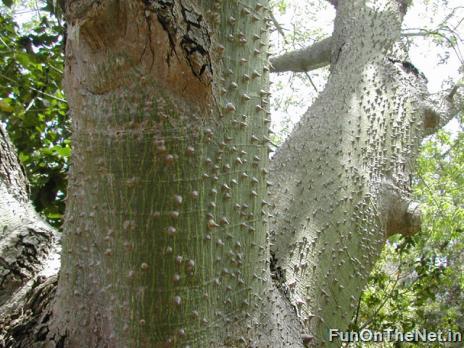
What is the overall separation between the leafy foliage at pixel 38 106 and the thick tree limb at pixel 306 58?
1295mm

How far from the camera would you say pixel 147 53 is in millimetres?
816

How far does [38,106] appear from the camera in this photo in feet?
8.00

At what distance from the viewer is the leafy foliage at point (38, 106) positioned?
85.0 inches

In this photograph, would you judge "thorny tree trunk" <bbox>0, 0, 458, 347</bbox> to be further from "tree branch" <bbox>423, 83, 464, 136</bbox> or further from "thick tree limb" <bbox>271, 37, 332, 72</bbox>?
"thick tree limb" <bbox>271, 37, 332, 72</bbox>

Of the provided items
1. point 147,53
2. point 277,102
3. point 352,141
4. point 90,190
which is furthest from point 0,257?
point 277,102

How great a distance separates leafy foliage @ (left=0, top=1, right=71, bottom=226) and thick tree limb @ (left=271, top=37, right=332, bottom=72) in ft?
4.25

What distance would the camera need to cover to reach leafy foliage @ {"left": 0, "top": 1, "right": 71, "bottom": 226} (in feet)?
7.08

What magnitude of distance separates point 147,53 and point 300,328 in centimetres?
76

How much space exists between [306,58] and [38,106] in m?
1.61

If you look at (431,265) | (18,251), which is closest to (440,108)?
(18,251)

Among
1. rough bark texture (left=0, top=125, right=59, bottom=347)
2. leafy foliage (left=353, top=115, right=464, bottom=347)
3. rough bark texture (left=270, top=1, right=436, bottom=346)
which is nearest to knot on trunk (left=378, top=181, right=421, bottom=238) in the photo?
rough bark texture (left=270, top=1, right=436, bottom=346)

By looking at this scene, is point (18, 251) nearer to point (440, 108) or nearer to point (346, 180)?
point (346, 180)

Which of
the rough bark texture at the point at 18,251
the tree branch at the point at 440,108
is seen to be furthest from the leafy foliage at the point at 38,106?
the tree branch at the point at 440,108

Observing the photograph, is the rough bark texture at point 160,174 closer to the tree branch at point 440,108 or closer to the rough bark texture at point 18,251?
the rough bark texture at point 18,251
